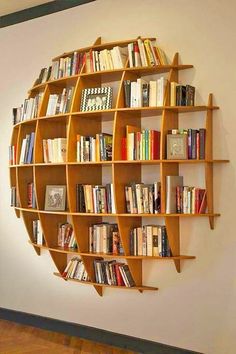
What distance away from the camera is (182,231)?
3.28 meters

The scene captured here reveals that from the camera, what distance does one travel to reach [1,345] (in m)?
3.68

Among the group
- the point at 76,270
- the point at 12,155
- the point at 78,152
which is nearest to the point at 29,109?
the point at 12,155

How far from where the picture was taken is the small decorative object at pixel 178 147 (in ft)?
10.1

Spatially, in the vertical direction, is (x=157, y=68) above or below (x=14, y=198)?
above

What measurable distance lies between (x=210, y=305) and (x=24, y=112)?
7.28 ft

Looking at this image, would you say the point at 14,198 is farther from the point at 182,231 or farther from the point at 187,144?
the point at 187,144

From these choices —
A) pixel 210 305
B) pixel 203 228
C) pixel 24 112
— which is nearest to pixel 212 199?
pixel 203 228

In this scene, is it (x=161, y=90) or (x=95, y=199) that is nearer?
(x=161, y=90)

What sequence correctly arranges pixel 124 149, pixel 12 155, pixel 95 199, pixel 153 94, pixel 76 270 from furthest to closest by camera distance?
1. pixel 12 155
2. pixel 76 270
3. pixel 95 199
4. pixel 124 149
5. pixel 153 94

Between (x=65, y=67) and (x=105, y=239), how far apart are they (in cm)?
142

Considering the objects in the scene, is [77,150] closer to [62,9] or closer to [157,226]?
[157,226]

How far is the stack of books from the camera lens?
382cm

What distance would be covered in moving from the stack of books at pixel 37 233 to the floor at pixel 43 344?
2.66ft

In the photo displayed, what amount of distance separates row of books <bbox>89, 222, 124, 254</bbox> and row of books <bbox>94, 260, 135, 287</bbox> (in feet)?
0.40
